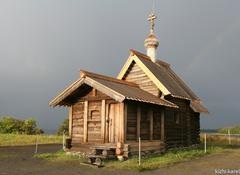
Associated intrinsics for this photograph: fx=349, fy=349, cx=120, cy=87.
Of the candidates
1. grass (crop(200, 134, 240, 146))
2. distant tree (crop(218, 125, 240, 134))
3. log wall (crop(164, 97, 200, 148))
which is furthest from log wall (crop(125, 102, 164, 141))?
distant tree (crop(218, 125, 240, 134))

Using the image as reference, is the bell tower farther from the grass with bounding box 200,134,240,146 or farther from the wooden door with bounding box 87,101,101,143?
the grass with bounding box 200,134,240,146

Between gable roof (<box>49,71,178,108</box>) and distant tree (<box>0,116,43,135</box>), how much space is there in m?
38.1

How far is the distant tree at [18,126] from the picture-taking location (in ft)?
→ 192

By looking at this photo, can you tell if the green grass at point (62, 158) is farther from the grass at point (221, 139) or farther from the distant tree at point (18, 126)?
the distant tree at point (18, 126)

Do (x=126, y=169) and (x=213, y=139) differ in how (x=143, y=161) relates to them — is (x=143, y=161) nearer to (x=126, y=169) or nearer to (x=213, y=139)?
(x=126, y=169)

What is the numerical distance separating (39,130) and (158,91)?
41409 millimetres

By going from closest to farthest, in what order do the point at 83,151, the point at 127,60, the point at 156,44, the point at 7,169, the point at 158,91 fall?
the point at 7,169, the point at 83,151, the point at 158,91, the point at 127,60, the point at 156,44

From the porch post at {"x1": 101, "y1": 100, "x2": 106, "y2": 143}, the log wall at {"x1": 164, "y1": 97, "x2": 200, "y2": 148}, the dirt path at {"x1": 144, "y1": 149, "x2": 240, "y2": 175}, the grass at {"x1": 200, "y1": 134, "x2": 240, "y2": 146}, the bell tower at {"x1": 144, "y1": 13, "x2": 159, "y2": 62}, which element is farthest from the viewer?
the grass at {"x1": 200, "y1": 134, "x2": 240, "y2": 146}

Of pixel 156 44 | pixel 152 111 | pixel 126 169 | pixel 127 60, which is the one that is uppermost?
pixel 156 44

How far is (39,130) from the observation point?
61250mm

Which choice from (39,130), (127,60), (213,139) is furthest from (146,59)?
(39,130)

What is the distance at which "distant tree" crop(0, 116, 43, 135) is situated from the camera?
58656mm

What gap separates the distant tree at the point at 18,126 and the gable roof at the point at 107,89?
38066 millimetres

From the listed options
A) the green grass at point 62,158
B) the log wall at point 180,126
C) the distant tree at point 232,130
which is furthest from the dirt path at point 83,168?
the distant tree at point 232,130
